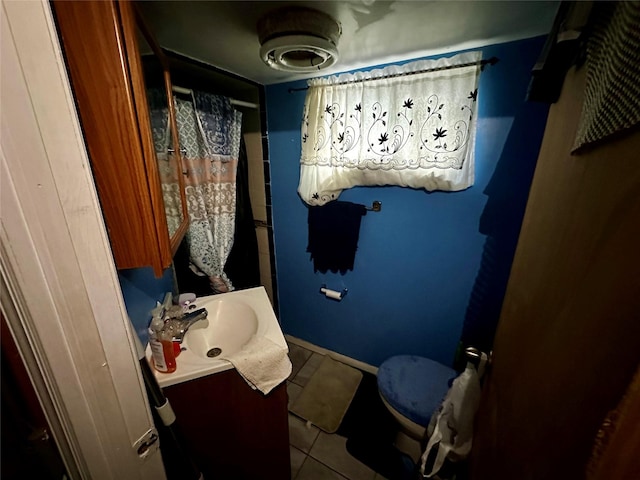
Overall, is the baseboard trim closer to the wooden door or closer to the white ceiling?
the wooden door

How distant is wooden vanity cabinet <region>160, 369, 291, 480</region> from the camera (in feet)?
2.78

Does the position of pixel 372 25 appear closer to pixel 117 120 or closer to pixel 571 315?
pixel 117 120

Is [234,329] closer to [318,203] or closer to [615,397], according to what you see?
[318,203]

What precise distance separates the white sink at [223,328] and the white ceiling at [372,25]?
1.04 metres

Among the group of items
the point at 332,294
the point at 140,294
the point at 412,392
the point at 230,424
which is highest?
the point at 140,294

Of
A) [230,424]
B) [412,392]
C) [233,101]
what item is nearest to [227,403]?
[230,424]

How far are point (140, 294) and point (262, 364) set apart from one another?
0.49 m

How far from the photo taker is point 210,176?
1.43 meters

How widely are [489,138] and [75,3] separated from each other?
52.4 inches

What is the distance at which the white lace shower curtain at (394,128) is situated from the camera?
3.53 feet

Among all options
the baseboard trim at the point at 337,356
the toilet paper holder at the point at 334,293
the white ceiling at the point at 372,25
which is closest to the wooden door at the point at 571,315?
the white ceiling at the point at 372,25

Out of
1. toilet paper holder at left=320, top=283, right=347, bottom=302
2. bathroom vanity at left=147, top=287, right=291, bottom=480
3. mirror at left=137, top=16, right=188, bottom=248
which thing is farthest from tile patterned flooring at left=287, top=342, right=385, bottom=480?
mirror at left=137, top=16, right=188, bottom=248

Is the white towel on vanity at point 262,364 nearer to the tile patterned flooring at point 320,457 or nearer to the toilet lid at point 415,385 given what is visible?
the toilet lid at point 415,385

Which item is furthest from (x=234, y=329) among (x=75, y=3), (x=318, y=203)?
(x=75, y=3)
